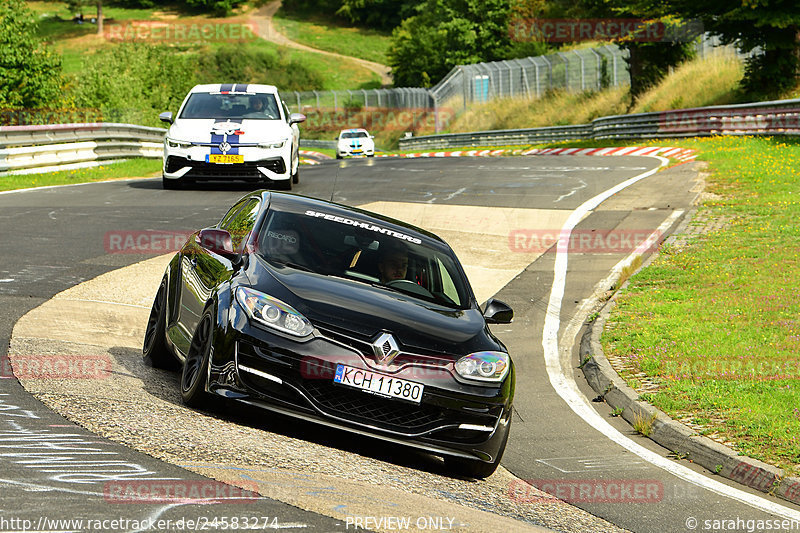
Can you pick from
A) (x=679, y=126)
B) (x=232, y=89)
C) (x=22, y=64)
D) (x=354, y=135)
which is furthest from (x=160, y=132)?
(x=354, y=135)

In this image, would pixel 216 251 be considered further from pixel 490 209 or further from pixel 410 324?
pixel 490 209

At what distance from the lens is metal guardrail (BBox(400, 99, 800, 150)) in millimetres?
29516

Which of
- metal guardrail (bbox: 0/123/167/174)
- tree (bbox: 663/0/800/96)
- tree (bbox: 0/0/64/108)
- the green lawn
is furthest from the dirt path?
metal guardrail (bbox: 0/123/167/174)

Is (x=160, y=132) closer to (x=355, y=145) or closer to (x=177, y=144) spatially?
(x=177, y=144)

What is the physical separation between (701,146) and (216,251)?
2532 cm

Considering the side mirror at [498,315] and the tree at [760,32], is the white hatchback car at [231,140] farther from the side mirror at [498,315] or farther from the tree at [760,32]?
the tree at [760,32]

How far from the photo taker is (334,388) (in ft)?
20.2

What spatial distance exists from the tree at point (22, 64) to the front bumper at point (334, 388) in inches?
1646

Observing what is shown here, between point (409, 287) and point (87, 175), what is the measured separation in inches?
764

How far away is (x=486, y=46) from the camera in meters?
88.8

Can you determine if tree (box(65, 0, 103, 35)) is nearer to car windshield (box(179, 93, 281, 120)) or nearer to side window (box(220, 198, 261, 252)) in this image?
car windshield (box(179, 93, 281, 120))

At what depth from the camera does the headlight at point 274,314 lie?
20.4 ft

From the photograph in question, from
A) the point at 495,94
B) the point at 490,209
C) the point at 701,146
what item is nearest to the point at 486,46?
the point at 495,94

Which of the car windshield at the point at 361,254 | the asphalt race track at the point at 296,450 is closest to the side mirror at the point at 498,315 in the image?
the car windshield at the point at 361,254
